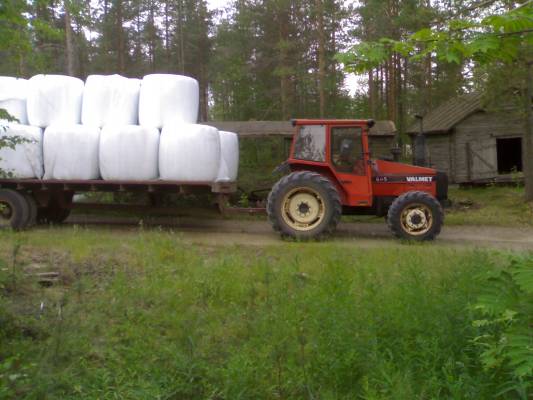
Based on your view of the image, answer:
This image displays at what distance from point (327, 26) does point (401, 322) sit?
21319mm

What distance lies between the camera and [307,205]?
35.8 ft

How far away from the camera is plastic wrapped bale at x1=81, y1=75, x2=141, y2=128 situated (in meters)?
11.4

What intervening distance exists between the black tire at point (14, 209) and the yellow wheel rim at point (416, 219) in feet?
23.5

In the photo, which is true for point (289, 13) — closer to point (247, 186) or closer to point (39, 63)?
point (247, 186)

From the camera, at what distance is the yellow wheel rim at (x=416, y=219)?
10688mm

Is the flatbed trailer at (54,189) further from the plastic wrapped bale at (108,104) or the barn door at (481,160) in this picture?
the barn door at (481,160)

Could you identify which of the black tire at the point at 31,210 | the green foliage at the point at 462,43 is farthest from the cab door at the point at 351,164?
the green foliage at the point at 462,43

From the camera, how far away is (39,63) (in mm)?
5785

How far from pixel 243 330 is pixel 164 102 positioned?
21.5 feet

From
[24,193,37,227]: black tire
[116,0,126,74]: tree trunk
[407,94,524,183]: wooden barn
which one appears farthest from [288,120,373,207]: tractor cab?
[116,0,126,74]: tree trunk

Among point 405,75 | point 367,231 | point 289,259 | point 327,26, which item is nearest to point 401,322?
point 289,259

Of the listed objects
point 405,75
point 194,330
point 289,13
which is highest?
point 289,13

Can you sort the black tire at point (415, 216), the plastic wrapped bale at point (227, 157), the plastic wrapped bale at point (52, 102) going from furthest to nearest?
the plastic wrapped bale at point (227, 157), the plastic wrapped bale at point (52, 102), the black tire at point (415, 216)

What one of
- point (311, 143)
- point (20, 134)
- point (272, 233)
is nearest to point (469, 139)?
point (272, 233)
